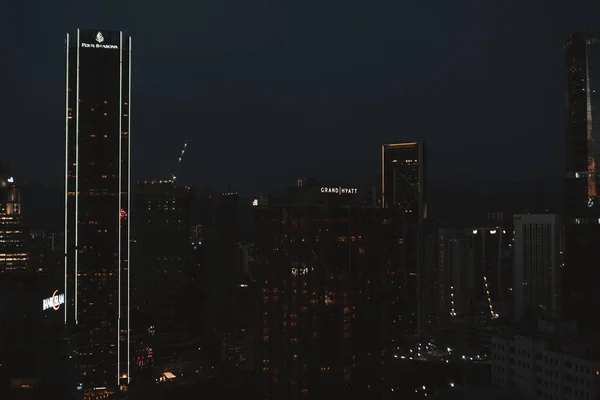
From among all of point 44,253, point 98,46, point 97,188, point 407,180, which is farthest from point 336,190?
point 407,180

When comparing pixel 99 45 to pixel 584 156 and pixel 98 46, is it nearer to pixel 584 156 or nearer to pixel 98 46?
pixel 98 46

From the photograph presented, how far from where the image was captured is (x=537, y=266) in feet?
108

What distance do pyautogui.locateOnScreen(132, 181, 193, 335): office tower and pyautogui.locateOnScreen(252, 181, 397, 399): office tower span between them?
21415mm

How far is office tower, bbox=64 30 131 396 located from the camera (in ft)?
108

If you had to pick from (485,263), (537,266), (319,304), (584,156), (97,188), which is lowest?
(485,263)

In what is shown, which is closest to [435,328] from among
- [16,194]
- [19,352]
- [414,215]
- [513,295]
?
[513,295]

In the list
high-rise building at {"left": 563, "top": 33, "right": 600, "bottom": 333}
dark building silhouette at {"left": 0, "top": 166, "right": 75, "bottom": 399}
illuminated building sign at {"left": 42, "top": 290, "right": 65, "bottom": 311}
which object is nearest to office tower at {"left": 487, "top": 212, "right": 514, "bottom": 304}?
high-rise building at {"left": 563, "top": 33, "right": 600, "bottom": 333}

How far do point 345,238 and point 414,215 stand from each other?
25537 mm

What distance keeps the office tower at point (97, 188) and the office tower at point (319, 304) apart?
16.0m

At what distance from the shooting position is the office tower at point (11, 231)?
27375 mm

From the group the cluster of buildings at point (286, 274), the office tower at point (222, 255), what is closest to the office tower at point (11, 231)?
the cluster of buildings at point (286, 274)

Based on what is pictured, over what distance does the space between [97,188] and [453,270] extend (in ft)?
62.8

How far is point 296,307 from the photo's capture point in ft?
61.5

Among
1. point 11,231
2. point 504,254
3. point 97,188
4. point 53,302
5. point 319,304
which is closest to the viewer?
point 53,302
